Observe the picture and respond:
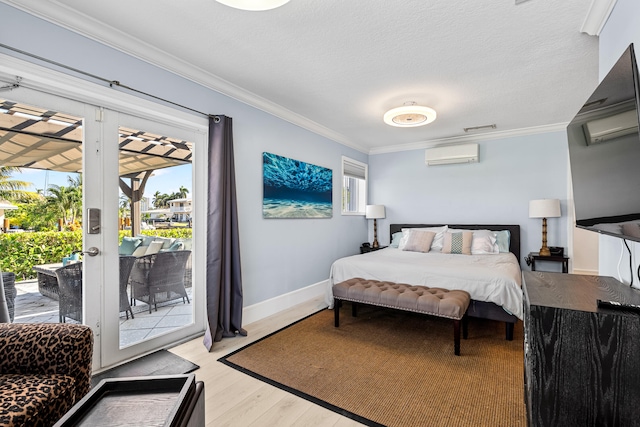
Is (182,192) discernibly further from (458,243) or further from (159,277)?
(458,243)

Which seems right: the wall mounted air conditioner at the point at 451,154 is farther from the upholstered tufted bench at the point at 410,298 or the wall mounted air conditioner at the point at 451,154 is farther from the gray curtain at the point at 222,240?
the gray curtain at the point at 222,240

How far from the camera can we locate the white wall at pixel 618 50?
59.4 inches

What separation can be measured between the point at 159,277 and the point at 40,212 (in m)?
0.97

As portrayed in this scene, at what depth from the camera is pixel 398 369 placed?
2.32 meters

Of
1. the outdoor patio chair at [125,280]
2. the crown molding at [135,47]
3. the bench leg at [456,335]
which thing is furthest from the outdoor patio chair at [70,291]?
the bench leg at [456,335]

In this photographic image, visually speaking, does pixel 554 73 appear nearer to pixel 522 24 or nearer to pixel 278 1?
pixel 522 24

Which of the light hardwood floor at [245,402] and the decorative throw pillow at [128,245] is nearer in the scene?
the light hardwood floor at [245,402]

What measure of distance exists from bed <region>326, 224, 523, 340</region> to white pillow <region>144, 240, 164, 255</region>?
1.95 m

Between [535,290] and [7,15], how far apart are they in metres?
3.25

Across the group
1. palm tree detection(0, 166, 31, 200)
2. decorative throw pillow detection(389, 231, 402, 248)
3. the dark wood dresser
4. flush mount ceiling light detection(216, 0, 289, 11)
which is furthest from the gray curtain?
decorative throw pillow detection(389, 231, 402, 248)

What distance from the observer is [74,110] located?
211 centimetres

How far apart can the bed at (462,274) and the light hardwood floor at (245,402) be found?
5.58ft

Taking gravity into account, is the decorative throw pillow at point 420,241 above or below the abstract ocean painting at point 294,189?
below

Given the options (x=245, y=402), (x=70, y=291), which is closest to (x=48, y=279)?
(x=70, y=291)
